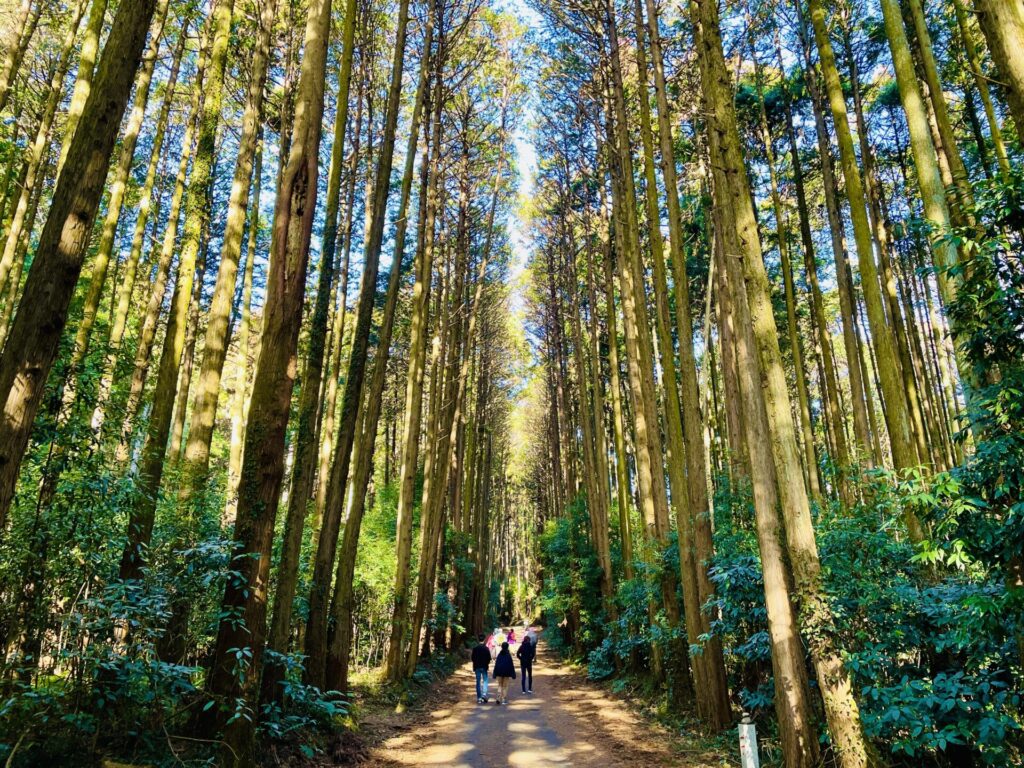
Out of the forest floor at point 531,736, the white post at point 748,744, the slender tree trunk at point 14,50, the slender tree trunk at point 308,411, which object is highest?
the slender tree trunk at point 14,50

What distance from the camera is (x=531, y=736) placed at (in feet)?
29.8

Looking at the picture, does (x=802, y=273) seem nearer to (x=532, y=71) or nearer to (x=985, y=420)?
(x=532, y=71)

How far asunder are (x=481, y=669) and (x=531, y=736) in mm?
4223

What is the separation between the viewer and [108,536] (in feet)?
16.3

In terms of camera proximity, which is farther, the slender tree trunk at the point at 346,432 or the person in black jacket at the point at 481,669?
the person in black jacket at the point at 481,669

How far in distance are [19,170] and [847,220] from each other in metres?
23.8

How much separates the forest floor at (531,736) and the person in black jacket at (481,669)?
0.25m

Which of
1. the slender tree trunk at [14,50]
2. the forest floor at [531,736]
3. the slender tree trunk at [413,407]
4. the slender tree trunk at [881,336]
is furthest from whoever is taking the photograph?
the slender tree trunk at [413,407]

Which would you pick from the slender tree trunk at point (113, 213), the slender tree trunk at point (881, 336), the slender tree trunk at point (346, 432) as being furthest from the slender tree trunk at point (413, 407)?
the slender tree trunk at point (881, 336)

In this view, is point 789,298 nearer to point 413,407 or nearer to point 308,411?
point 413,407

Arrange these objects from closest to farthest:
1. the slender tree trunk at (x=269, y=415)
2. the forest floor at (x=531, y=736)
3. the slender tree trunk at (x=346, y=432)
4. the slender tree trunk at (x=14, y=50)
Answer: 1. the slender tree trunk at (x=269, y=415)
2. the forest floor at (x=531, y=736)
3. the slender tree trunk at (x=346, y=432)
4. the slender tree trunk at (x=14, y=50)

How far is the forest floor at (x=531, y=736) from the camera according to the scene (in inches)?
292

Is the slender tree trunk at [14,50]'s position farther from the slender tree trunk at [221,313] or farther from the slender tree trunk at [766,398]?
the slender tree trunk at [766,398]

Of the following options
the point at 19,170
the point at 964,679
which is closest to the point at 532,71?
the point at 19,170
